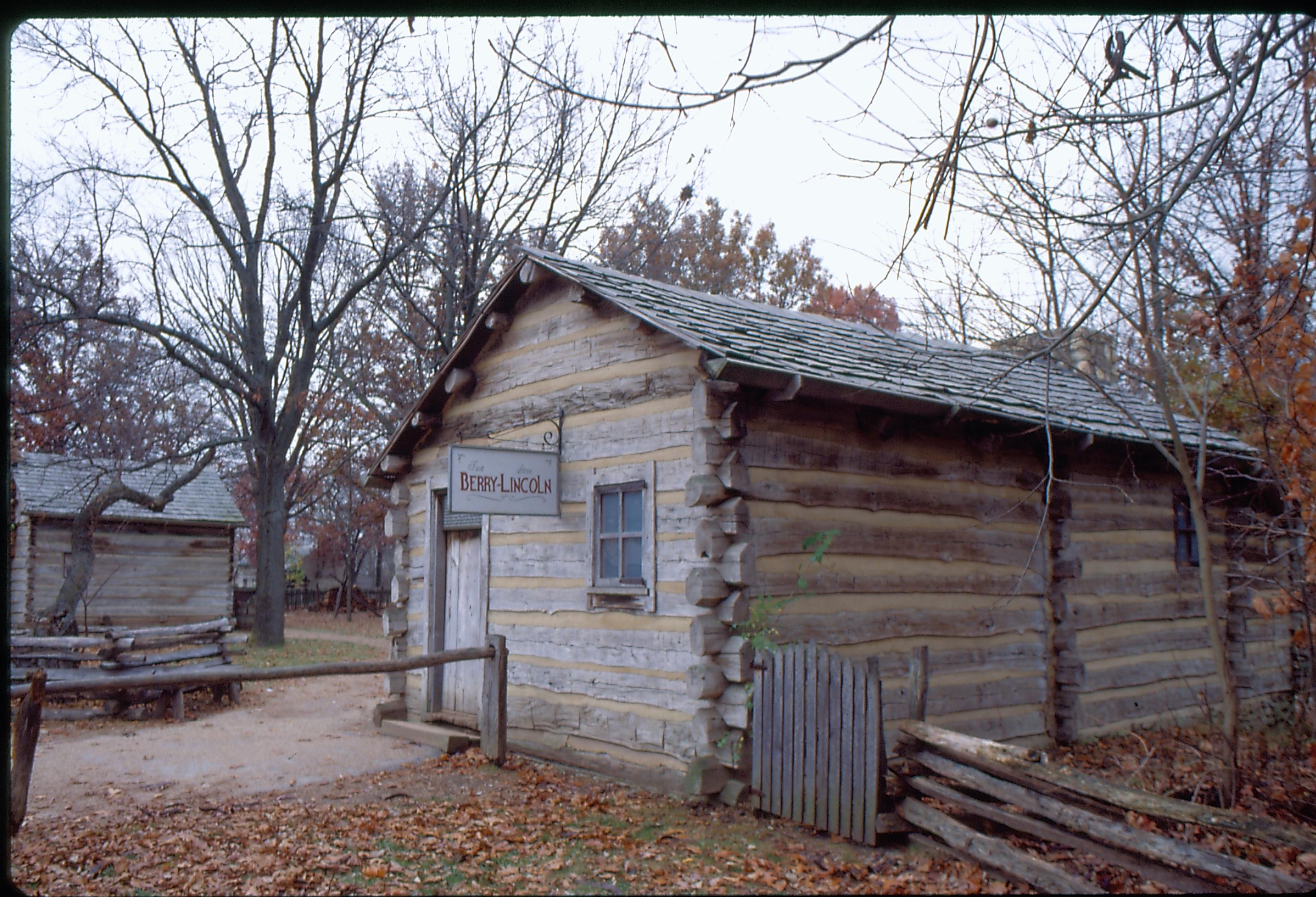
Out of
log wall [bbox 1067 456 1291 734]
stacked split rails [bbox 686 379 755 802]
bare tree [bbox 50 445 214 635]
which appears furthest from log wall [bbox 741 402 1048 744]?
bare tree [bbox 50 445 214 635]

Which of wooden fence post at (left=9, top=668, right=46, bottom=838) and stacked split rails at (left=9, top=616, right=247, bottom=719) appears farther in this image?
stacked split rails at (left=9, top=616, right=247, bottom=719)

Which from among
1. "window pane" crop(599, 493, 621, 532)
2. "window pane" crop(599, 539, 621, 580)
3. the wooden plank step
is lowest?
the wooden plank step

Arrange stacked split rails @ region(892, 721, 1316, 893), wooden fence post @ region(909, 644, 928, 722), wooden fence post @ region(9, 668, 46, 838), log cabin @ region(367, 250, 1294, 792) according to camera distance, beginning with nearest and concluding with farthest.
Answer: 1. stacked split rails @ region(892, 721, 1316, 893)
2. wooden fence post @ region(9, 668, 46, 838)
3. wooden fence post @ region(909, 644, 928, 722)
4. log cabin @ region(367, 250, 1294, 792)

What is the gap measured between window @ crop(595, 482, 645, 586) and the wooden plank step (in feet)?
8.32

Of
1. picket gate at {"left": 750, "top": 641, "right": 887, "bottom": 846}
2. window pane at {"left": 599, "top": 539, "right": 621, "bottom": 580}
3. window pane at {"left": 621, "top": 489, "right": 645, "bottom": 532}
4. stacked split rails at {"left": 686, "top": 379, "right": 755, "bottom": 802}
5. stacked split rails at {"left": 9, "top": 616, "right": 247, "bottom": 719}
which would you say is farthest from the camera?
stacked split rails at {"left": 9, "top": 616, "right": 247, "bottom": 719}

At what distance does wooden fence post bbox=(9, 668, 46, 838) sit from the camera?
247 inches

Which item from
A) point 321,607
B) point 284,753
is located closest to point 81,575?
point 284,753

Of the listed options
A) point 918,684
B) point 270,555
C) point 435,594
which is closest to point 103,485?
point 270,555

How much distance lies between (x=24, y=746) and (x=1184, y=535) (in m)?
12.9

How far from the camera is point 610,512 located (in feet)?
29.6

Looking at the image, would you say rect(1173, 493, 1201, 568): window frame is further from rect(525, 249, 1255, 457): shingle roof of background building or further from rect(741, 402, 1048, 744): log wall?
rect(741, 402, 1048, 744): log wall

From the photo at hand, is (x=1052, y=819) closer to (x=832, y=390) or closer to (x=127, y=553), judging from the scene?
(x=832, y=390)

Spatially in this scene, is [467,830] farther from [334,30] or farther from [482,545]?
[334,30]

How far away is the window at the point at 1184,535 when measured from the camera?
12.2 m
